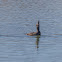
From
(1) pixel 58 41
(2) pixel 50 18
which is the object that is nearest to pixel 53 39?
(1) pixel 58 41

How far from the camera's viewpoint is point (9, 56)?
21156 millimetres

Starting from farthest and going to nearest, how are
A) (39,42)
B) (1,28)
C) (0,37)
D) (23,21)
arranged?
(23,21) < (1,28) < (0,37) < (39,42)

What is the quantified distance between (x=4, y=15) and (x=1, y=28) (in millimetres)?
9606

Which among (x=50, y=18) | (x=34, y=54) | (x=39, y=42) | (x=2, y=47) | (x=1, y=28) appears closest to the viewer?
(x=34, y=54)

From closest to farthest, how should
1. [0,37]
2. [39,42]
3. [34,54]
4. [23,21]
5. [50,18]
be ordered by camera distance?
1. [34,54]
2. [39,42]
3. [0,37]
4. [23,21]
5. [50,18]

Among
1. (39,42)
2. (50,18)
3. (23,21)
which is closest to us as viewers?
(39,42)

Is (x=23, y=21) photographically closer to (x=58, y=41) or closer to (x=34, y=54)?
(x=58, y=41)

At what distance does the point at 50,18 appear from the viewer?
38906 mm

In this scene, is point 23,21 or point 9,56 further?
point 23,21

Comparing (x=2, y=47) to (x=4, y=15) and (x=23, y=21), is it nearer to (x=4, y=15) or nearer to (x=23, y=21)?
(x=23, y=21)

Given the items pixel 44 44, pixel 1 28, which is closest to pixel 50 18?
pixel 1 28

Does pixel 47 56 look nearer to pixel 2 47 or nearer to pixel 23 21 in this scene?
pixel 2 47

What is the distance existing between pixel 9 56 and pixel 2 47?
2.62 meters

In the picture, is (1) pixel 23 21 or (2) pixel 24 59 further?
(1) pixel 23 21
